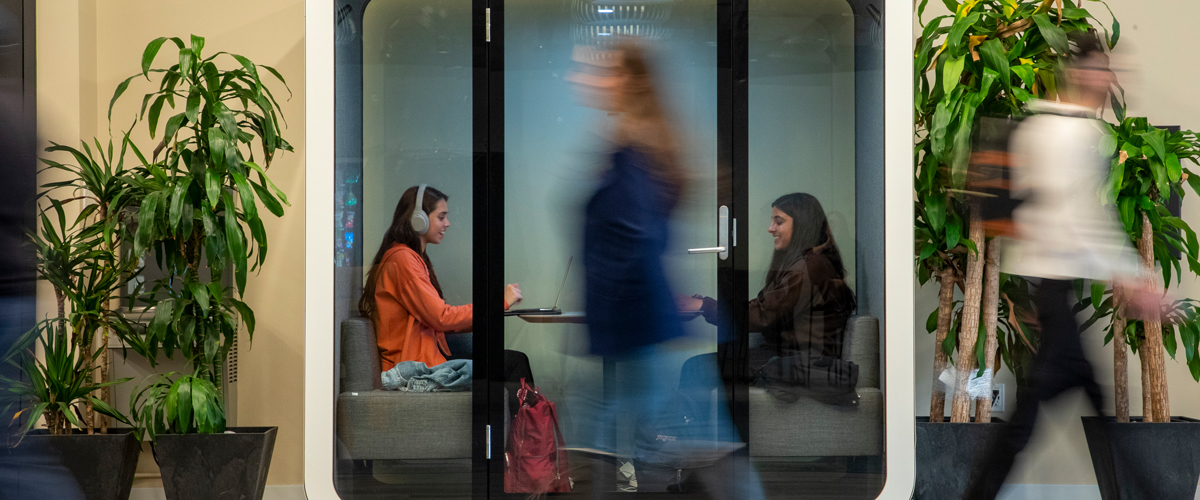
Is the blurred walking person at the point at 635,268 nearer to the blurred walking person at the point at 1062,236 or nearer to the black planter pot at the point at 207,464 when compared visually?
the blurred walking person at the point at 1062,236

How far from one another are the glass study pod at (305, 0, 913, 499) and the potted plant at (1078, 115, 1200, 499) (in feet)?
2.12

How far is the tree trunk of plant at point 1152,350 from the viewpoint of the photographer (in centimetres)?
228

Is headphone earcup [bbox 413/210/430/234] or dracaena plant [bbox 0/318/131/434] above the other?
headphone earcup [bbox 413/210/430/234]

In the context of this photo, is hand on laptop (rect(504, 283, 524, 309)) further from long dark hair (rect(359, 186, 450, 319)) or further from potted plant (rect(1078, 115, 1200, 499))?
potted plant (rect(1078, 115, 1200, 499))

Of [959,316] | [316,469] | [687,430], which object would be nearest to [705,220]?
[687,430]

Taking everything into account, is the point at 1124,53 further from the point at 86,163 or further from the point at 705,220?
the point at 86,163

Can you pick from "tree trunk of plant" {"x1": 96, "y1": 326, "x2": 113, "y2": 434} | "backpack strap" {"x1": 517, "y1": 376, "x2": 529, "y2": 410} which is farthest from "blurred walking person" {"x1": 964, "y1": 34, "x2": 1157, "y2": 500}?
"tree trunk of plant" {"x1": 96, "y1": 326, "x2": 113, "y2": 434}

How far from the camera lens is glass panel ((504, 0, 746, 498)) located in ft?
7.39

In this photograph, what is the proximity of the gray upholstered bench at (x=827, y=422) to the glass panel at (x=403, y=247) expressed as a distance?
2.76 feet

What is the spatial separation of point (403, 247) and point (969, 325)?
5.42ft

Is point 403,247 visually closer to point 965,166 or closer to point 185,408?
point 185,408

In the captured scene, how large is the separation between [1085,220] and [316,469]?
2.09 meters

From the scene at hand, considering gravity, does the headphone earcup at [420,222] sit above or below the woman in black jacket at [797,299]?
above

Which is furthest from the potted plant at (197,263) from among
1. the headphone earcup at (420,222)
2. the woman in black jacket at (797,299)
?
the woman in black jacket at (797,299)
